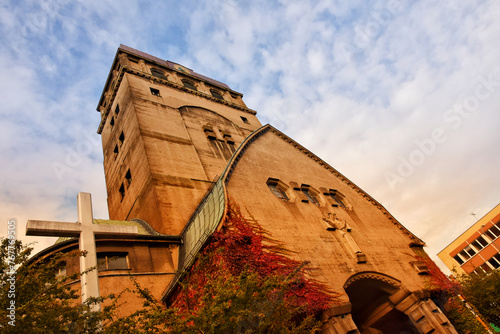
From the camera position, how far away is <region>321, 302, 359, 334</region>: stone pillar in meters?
12.2

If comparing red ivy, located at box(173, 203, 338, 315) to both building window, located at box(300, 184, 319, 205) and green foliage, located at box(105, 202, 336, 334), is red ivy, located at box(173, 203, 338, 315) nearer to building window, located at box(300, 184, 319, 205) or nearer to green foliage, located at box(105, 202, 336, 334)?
green foliage, located at box(105, 202, 336, 334)

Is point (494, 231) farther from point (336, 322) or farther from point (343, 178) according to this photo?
point (336, 322)

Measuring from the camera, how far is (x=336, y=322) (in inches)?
485

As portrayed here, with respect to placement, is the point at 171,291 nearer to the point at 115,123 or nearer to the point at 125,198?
the point at 125,198

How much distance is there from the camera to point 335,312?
490 inches

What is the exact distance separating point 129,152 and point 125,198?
12.2ft

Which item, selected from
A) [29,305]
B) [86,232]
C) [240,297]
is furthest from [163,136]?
[240,297]

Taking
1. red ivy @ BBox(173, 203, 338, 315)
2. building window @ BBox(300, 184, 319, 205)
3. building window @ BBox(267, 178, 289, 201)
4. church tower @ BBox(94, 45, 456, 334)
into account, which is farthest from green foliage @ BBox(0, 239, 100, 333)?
building window @ BBox(300, 184, 319, 205)

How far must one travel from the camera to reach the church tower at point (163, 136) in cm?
2100

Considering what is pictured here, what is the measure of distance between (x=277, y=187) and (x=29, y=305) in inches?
531

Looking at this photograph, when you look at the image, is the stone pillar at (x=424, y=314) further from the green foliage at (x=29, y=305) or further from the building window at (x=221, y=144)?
the building window at (x=221, y=144)

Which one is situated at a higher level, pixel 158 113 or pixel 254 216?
pixel 158 113

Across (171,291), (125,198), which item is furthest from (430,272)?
(125,198)

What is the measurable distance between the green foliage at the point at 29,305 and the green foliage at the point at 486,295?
20.2m
